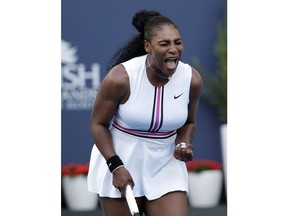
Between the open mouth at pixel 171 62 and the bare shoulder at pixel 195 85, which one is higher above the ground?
the open mouth at pixel 171 62

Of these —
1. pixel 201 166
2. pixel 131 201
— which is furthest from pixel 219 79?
pixel 131 201

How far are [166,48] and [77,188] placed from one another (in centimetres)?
446

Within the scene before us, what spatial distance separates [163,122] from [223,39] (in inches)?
172

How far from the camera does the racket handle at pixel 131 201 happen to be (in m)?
4.64

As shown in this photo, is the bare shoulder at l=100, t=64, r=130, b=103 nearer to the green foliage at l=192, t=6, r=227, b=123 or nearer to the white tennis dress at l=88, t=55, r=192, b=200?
the white tennis dress at l=88, t=55, r=192, b=200

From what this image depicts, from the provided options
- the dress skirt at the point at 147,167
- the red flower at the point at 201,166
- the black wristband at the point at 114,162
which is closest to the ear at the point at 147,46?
the dress skirt at the point at 147,167

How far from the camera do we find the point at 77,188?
29.3ft

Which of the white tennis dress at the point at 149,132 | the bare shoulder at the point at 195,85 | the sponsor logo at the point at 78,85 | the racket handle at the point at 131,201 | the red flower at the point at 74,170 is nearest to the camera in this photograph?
the racket handle at the point at 131,201

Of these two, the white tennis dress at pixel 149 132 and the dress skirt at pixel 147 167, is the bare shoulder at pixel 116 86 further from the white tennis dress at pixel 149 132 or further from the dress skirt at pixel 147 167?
the dress skirt at pixel 147 167

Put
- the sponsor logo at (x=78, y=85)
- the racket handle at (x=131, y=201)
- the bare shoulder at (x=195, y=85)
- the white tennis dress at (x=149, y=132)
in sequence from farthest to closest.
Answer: the sponsor logo at (x=78, y=85), the bare shoulder at (x=195, y=85), the white tennis dress at (x=149, y=132), the racket handle at (x=131, y=201)

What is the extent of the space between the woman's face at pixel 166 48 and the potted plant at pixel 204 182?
171 inches

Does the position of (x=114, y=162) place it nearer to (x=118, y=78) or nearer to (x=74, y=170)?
(x=118, y=78)
